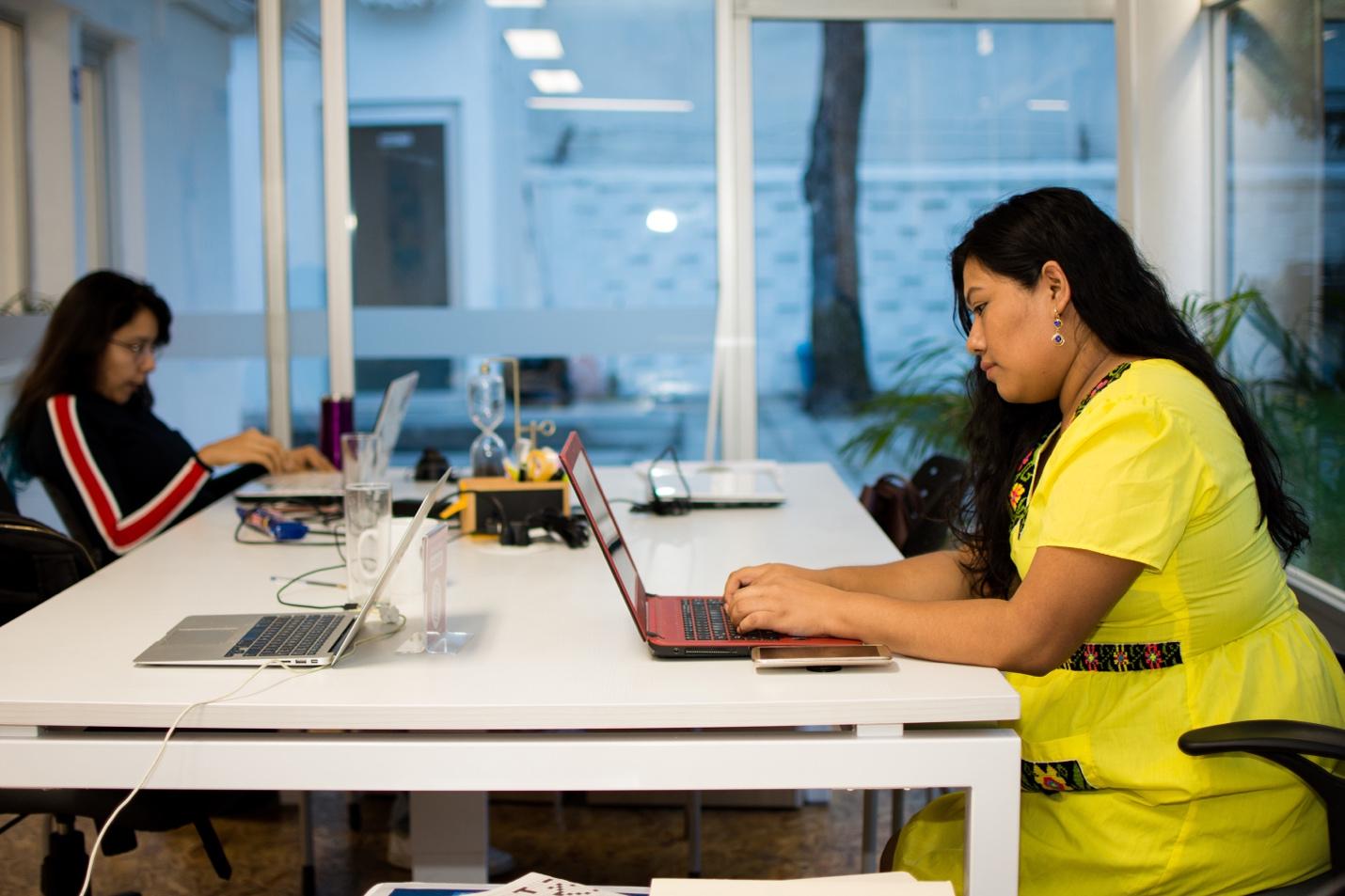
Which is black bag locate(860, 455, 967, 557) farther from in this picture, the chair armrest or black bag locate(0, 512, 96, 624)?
black bag locate(0, 512, 96, 624)

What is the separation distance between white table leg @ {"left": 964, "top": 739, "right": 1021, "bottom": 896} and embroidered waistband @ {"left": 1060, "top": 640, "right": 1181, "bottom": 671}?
20 centimetres

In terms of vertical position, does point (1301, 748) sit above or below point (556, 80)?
below

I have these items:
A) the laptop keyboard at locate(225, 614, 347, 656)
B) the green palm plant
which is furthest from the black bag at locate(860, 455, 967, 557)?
the laptop keyboard at locate(225, 614, 347, 656)

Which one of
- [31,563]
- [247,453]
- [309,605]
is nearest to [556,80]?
[247,453]

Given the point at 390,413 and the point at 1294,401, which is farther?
the point at 1294,401

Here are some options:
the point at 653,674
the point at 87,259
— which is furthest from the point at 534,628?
the point at 87,259

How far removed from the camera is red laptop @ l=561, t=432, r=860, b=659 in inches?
62.2

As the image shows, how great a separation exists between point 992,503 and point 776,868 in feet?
4.10

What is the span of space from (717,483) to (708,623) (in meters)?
1.31

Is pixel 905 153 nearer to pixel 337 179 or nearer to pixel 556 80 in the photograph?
pixel 556 80

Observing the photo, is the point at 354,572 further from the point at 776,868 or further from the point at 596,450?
the point at 596,450

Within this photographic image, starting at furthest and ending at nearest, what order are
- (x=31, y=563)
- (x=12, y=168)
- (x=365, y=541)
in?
(x=12, y=168) → (x=31, y=563) → (x=365, y=541)

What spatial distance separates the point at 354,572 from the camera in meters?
1.90

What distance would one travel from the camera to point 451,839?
2.30 meters
